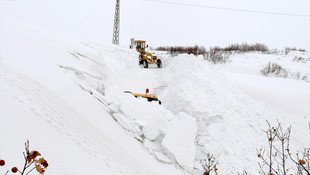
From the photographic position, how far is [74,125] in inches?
127

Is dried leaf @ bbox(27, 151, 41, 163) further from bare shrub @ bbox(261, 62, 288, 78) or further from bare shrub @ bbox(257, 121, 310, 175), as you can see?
bare shrub @ bbox(261, 62, 288, 78)

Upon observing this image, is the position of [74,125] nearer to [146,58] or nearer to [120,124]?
[120,124]

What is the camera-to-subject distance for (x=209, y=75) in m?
11.5

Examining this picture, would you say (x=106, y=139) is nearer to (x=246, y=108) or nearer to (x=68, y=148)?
(x=68, y=148)

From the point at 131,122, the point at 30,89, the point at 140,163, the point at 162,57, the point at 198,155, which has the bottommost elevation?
the point at 198,155

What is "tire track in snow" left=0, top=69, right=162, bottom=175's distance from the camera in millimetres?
2963

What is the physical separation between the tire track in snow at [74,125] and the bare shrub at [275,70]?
14932mm

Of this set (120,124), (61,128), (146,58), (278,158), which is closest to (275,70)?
(146,58)

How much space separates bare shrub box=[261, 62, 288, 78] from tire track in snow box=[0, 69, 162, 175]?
49.0ft

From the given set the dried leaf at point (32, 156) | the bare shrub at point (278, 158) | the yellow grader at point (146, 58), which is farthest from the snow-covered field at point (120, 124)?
the yellow grader at point (146, 58)

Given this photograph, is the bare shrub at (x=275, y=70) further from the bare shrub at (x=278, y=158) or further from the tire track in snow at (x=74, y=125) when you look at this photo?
the tire track in snow at (x=74, y=125)

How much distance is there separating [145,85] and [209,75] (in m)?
3.83

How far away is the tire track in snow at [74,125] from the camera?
9.72 feet

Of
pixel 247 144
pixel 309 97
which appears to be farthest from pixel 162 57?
pixel 247 144
